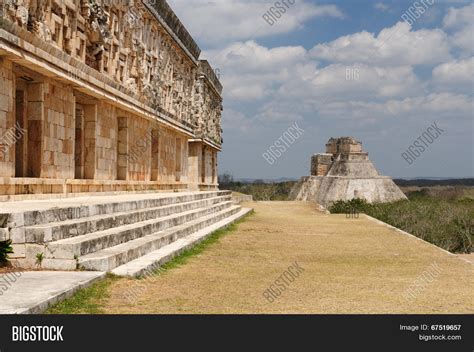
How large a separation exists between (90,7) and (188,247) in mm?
4948

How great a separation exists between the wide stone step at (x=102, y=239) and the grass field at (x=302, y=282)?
21.2 inches

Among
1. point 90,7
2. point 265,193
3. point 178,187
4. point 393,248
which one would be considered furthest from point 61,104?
point 265,193

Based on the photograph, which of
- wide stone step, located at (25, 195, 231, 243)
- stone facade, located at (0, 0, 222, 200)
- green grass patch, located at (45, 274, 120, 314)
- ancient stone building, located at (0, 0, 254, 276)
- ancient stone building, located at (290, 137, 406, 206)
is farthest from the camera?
ancient stone building, located at (290, 137, 406, 206)

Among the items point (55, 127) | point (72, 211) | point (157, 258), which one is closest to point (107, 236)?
point (72, 211)

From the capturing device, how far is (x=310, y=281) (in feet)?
20.9

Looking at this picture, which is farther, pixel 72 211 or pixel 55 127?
pixel 55 127

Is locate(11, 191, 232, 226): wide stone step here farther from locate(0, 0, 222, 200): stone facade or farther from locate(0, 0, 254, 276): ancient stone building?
locate(0, 0, 222, 200): stone facade

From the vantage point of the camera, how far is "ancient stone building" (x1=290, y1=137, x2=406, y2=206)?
126ft

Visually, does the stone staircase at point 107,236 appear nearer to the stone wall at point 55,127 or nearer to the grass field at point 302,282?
the grass field at point 302,282

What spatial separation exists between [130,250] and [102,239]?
396 millimetres

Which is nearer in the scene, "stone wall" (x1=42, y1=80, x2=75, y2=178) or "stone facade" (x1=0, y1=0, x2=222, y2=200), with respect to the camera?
"stone facade" (x1=0, y1=0, x2=222, y2=200)

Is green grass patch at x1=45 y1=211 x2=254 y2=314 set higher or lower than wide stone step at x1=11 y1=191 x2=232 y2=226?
lower

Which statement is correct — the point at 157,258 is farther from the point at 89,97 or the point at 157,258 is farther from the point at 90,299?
the point at 89,97

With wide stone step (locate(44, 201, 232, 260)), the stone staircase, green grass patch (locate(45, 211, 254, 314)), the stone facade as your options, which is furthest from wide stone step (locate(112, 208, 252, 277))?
the stone facade
